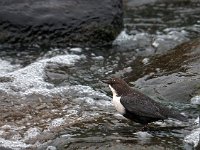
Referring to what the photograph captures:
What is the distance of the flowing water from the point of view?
20.3 ft

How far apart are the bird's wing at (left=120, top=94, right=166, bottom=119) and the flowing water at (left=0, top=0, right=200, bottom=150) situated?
0.71ft

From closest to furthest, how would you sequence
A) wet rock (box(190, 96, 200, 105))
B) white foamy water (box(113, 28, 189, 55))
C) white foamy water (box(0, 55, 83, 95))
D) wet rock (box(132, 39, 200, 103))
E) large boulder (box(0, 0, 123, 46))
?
wet rock (box(190, 96, 200, 105))
wet rock (box(132, 39, 200, 103))
white foamy water (box(0, 55, 83, 95))
large boulder (box(0, 0, 123, 46))
white foamy water (box(113, 28, 189, 55))

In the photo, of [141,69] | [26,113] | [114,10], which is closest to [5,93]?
[26,113]

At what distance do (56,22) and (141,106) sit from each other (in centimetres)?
442

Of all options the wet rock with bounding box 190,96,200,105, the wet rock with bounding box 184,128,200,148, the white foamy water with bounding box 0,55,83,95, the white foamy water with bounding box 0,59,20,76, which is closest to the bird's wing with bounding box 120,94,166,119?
the wet rock with bounding box 184,128,200,148

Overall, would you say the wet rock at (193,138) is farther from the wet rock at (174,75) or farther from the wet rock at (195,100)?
the wet rock at (174,75)

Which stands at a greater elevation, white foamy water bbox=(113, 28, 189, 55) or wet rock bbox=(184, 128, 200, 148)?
white foamy water bbox=(113, 28, 189, 55)

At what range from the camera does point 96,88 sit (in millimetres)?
8211

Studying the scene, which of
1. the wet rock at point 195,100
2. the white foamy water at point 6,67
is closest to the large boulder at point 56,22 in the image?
the white foamy water at point 6,67

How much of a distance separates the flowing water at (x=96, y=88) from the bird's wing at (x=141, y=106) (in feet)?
0.71

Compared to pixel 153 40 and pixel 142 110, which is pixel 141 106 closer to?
pixel 142 110

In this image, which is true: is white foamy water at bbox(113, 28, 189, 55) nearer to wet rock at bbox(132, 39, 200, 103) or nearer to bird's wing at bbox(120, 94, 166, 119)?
wet rock at bbox(132, 39, 200, 103)

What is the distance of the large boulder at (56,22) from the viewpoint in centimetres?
1023

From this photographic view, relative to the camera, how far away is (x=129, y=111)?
6215mm
